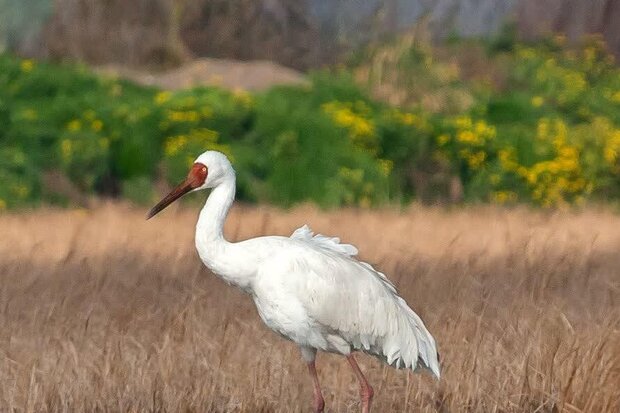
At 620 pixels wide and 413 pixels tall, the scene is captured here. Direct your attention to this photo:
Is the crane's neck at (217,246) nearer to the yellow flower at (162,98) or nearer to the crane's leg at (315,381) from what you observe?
the crane's leg at (315,381)

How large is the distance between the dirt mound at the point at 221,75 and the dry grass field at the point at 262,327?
6765mm

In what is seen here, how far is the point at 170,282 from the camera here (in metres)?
8.41

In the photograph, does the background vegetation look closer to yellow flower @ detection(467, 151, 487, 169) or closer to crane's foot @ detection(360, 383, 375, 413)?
yellow flower @ detection(467, 151, 487, 169)

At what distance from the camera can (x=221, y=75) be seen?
1758 centimetres

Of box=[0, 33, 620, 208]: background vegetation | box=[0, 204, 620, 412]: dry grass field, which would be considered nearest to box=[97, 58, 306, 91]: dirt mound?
box=[0, 33, 620, 208]: background vegetation

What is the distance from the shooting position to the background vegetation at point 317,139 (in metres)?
13.6

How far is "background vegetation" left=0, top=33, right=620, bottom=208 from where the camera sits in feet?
44.6

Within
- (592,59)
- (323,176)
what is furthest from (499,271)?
(592,59)

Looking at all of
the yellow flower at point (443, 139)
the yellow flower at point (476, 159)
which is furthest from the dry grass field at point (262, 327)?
the yellow flower at point (443, 139)

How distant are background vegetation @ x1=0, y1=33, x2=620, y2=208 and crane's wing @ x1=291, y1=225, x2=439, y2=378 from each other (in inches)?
280

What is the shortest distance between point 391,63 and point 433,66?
0.43 meters

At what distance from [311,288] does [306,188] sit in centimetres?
760

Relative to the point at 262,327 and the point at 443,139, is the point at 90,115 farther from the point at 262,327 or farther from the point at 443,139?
the point at 262,327

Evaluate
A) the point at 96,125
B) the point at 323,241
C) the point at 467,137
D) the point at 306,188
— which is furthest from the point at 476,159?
the point at 323,241
